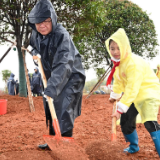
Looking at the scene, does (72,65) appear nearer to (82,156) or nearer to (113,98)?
(113,98)

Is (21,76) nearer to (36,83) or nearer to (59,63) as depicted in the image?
(36,83)

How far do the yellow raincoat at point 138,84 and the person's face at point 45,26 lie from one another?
2.50 ft

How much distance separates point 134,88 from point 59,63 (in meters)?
0.89

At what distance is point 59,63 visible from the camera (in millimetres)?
2242

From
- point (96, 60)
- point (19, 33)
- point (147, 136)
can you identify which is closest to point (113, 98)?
A: point (147, 136)

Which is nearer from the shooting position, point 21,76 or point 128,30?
point 21,76

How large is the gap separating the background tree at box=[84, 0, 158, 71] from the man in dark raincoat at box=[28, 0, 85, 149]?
9209 mm

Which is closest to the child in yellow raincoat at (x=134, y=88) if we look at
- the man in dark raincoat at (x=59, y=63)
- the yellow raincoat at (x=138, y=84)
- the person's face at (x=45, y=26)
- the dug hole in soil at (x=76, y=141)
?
the yellow raincoat at (x=138, y=84)

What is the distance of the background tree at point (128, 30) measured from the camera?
457 inches

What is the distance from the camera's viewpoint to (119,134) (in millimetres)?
3842

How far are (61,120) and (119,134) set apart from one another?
5.96ft

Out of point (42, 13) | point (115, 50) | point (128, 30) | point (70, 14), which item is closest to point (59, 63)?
point (42, 13)

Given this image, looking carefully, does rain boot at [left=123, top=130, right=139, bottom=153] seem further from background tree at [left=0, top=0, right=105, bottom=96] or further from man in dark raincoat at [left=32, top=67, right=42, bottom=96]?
man in dark raincoat at [left=32, top=67, right=42, bottom=96]

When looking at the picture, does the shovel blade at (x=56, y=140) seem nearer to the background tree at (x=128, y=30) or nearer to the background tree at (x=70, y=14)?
the background tree at (x=70, y=14)
